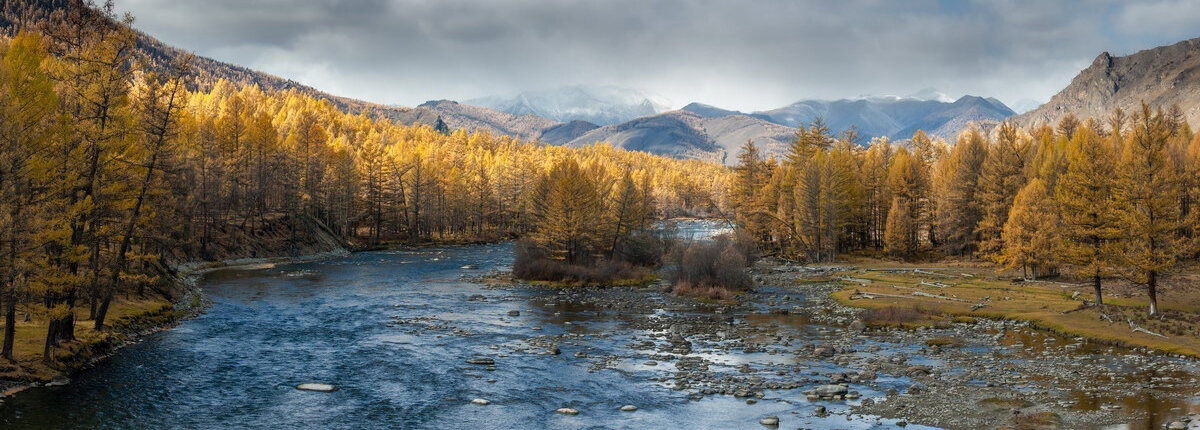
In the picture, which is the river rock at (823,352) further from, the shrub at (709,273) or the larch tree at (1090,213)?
the shrub at (709,273)

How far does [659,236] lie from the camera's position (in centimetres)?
8050

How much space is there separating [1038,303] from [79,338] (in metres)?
51.1

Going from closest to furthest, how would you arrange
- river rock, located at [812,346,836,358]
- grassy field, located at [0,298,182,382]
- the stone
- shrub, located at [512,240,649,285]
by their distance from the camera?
grassy field, located at [0,298,182,382]
the stone
river rock, located at [812,346,836,358]
shrub, located at [512,240,649,285]

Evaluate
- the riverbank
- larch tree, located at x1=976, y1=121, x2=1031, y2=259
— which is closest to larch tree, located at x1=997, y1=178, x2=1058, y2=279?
larch tree, located at x1=976, y1=121, x2=1031, y2=259

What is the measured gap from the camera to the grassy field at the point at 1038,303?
109 ft

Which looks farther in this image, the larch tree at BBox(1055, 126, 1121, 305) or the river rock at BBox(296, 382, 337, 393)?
the larch tree at BBox(1055, 126, 1121, 305)

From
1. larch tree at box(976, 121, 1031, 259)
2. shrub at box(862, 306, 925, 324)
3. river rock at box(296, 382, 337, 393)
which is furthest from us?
larch tree at box(976, 121, 1031, 259)

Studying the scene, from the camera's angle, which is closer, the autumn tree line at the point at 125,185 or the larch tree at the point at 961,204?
the autumn tree line at the point at 125,185

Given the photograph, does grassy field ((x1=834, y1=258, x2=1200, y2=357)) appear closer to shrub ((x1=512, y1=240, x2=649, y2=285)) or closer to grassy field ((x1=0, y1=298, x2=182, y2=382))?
shrub ((x1=512, y1=240, x2=649, y2=285))

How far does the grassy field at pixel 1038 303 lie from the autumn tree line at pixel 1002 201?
193cm

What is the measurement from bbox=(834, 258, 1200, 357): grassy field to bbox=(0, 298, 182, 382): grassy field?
126 feet

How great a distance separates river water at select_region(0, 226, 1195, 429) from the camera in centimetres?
2191

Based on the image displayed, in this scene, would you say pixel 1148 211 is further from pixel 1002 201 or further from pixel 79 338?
pixel 79 338

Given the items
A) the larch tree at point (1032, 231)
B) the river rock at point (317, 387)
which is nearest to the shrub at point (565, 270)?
the larch tree at point (1032, 231)
